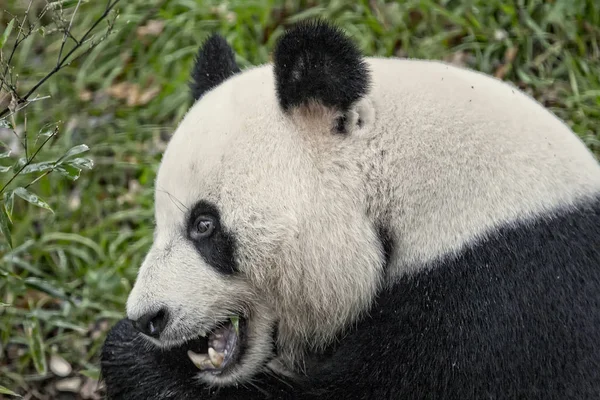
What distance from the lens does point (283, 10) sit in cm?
749

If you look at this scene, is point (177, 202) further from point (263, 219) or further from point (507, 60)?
point (507, 60)

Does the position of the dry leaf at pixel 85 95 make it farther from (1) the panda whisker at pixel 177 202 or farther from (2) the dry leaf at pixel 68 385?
(1) the panda whisker at pixel 177 202

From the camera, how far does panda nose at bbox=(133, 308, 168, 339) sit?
3662 mm

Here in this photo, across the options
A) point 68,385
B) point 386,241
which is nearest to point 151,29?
point 68,385

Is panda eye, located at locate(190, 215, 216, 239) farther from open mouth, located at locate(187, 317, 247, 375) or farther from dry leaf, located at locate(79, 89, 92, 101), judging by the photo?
dry leaf, located at locate(79, 89, 92, 101)

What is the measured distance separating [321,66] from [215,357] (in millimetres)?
1310

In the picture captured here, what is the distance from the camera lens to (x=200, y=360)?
13.2 ft

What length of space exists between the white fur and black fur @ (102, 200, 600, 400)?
0.09 metres

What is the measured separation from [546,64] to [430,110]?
11.1 ft

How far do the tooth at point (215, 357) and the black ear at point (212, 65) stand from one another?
3.78ft

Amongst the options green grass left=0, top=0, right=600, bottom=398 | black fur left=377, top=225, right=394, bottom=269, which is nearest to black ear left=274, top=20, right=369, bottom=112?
black fur left=377, top=225, right=394, bottom=269

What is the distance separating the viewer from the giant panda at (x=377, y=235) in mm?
3447

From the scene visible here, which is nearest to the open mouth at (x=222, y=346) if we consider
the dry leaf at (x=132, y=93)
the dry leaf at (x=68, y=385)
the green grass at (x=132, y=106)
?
the green grass at (x=132, y=106)

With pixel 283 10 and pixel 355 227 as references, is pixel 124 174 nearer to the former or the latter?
pixel 283 10
